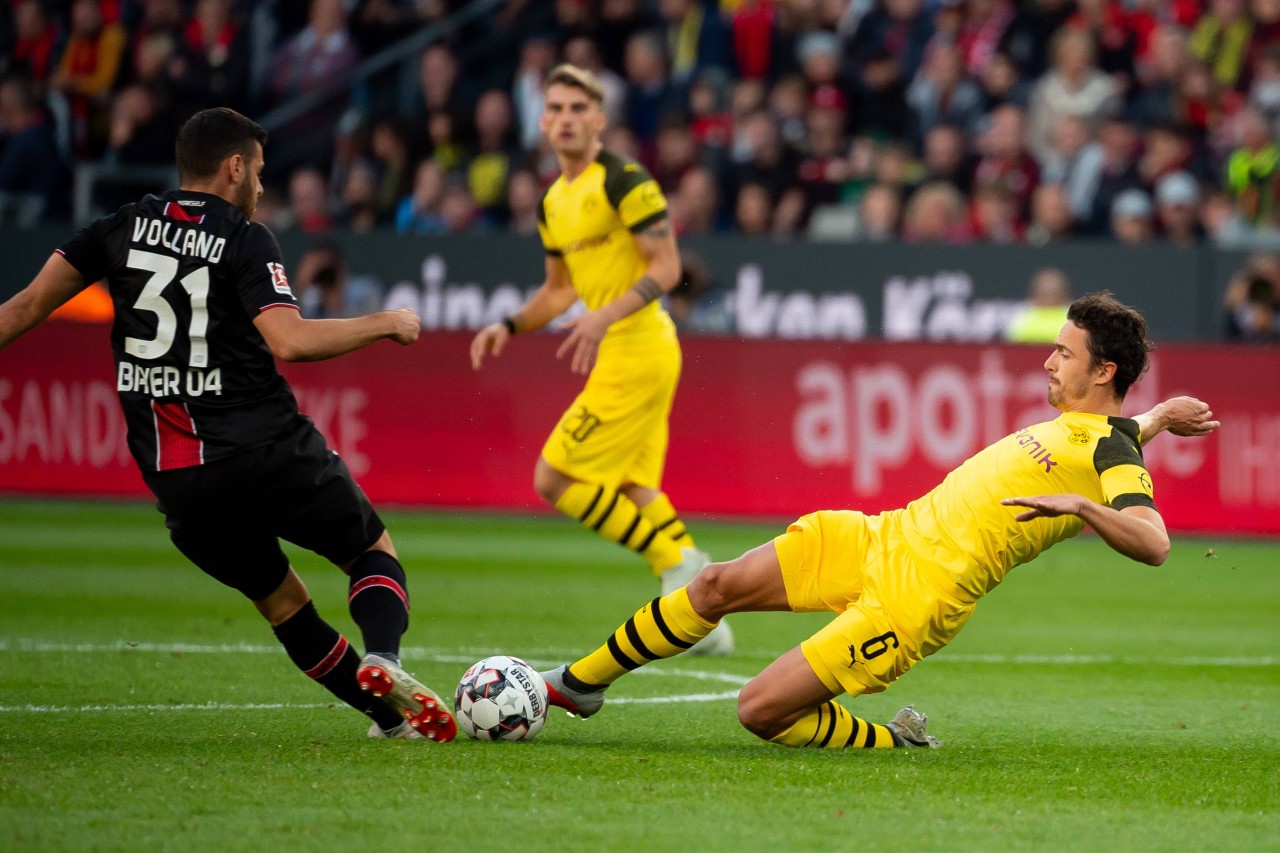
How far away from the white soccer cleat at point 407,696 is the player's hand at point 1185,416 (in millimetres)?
2419

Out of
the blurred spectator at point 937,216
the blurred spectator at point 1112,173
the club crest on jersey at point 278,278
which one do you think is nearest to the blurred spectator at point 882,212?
the blurred spectator at point 937,216

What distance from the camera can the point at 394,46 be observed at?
19703 mm

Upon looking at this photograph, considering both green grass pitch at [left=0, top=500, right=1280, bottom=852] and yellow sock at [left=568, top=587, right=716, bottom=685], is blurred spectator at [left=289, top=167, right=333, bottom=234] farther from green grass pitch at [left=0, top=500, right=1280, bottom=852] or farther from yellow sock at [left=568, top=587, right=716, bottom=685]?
yellow sock at [left=568, top=587, right=716, bottom=685]

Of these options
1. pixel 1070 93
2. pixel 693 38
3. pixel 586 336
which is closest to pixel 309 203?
pixel 693 38

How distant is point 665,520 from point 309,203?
34.2ft

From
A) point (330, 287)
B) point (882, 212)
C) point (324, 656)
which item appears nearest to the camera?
point (324, 656)

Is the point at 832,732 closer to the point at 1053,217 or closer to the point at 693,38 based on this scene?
the point at 1053,217

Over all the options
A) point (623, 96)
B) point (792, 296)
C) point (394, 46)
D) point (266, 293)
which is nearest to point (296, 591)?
point (266, 293)

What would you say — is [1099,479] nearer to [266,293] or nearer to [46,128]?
[266,293]

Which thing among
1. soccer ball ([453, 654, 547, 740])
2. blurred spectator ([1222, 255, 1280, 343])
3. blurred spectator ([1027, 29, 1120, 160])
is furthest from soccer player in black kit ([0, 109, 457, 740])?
blurred spectator ([1027, 29, 1120, 160])

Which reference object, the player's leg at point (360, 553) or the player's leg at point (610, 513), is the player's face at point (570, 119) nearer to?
the player's leg at point (610, 513)

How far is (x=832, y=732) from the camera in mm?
5723

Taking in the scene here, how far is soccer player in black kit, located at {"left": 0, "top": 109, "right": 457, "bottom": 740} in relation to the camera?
213 inches

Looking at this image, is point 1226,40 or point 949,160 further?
point 1226,40
